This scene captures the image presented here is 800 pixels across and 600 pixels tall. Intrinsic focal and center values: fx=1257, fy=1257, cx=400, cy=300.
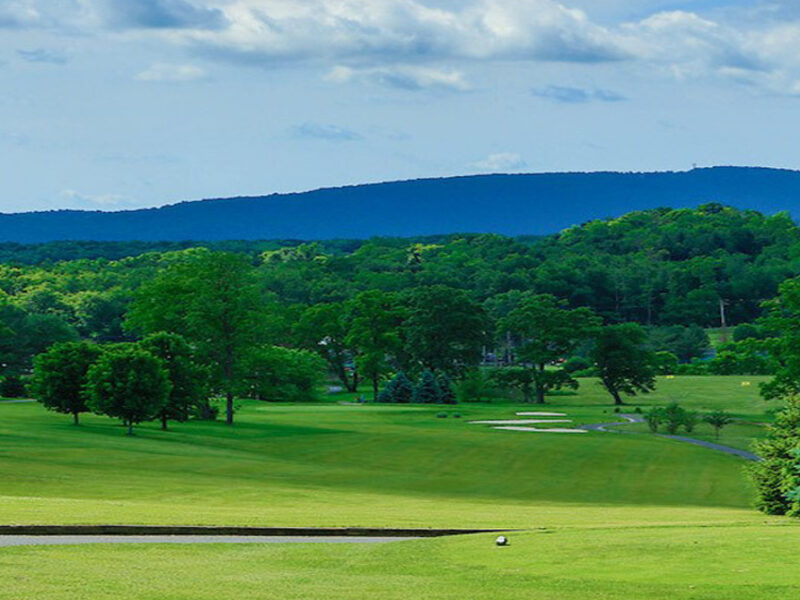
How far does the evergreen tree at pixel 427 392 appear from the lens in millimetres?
112688

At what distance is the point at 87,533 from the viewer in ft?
75.9

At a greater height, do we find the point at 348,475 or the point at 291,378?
the point at 291,378

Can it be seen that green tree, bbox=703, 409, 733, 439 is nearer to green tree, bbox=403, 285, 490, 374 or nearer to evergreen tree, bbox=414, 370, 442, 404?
evergreen tree, bbox=414, 370, 442, 404

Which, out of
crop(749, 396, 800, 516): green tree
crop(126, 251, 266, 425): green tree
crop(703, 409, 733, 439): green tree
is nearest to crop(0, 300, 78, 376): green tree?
crop(126, 251, 266, 425): green tree

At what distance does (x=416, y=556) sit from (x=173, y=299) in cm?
6195

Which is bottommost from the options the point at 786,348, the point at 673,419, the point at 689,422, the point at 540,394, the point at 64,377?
the point at 689,422

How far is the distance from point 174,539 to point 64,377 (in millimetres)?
45031

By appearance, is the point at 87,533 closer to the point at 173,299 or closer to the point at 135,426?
the point at 135,426

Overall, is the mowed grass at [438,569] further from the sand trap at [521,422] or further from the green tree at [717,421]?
the sand trap at [521,422]

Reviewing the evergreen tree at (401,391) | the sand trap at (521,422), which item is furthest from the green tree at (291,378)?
the sand trap at (521,422)

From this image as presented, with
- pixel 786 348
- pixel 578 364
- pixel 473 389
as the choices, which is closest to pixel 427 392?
pixel 473 389

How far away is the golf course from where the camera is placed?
17.4 m

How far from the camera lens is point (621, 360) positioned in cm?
10906

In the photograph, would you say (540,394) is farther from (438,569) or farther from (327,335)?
(438,569)
